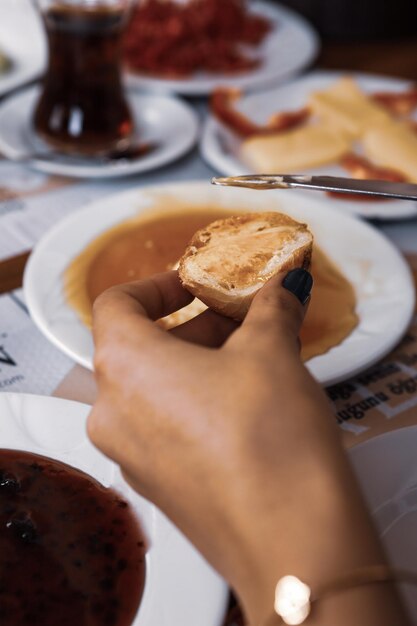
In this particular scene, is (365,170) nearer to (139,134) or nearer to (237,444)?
(139,134)

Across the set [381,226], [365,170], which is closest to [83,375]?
[381,226]

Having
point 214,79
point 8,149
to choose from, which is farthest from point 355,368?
point 214,79

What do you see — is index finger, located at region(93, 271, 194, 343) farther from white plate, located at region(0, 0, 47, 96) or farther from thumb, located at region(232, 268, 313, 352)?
white plate, located at region(0, 0, 47, 96)

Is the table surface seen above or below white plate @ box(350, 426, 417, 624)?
below

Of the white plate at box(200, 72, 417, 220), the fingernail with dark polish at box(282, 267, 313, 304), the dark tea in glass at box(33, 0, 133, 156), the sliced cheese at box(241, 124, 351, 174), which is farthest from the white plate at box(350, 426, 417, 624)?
the dark tea in glass at box(33, 0, 133, 156)

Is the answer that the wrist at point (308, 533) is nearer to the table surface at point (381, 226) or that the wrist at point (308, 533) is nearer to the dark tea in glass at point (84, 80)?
the table surface at point (381, 226)
